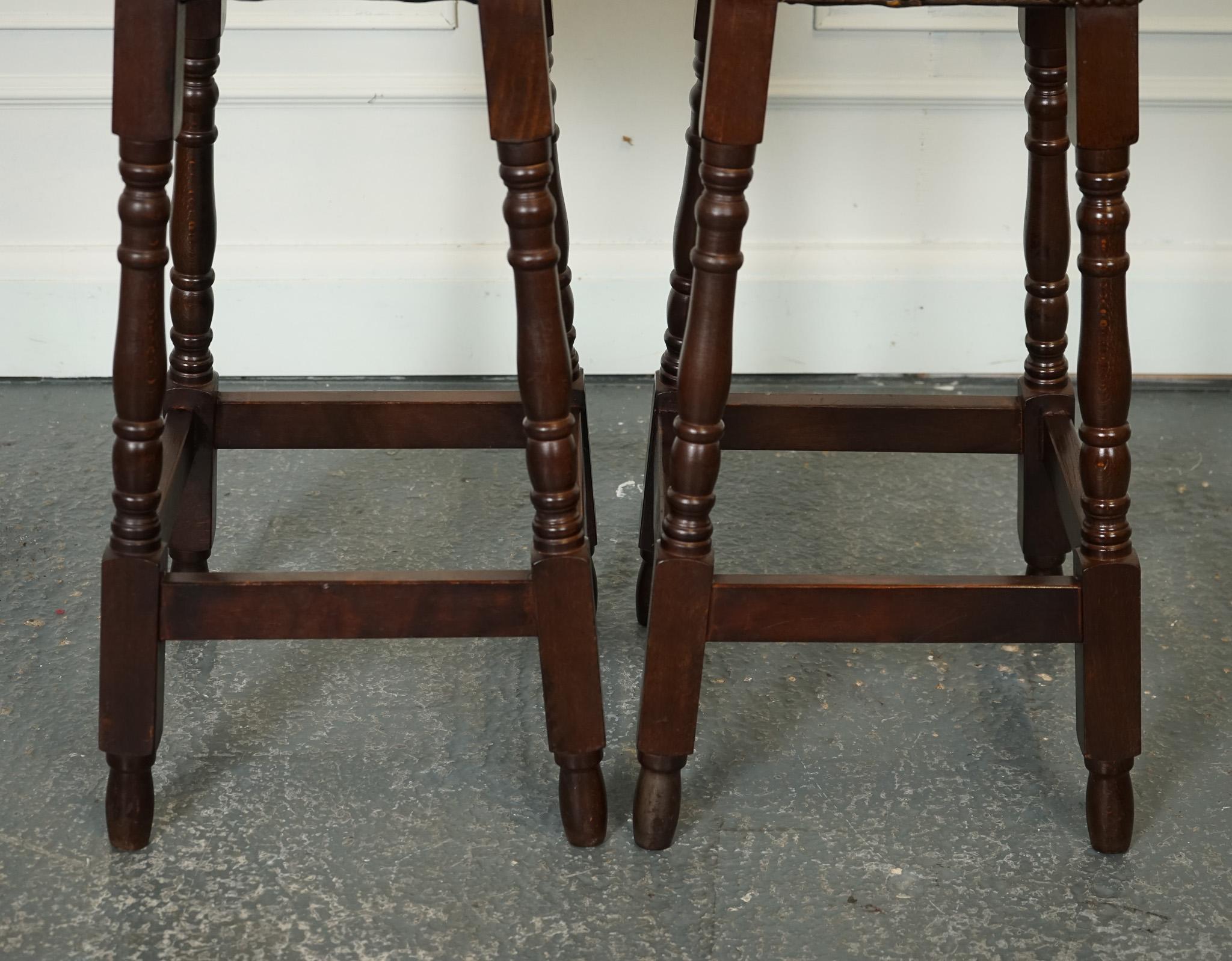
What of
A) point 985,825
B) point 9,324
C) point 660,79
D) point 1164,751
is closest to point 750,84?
point 985,825

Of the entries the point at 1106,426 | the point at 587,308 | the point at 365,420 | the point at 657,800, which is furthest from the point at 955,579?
the point at 587,308

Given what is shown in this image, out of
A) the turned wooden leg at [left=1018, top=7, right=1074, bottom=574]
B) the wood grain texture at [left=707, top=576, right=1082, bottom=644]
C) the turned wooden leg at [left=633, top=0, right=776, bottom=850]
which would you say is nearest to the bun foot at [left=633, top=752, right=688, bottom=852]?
the turned wooden leg at [left=633, top=0, right=776, bottom=850]

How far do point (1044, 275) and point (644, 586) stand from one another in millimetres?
558

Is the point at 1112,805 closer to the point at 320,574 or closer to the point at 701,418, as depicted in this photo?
the point at 701,418

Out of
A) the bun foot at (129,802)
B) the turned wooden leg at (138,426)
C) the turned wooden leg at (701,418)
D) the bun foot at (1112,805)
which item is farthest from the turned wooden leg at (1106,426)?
the bun foot at (129,802)

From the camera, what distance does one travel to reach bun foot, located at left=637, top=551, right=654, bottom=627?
1.50m

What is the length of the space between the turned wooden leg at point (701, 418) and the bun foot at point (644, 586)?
364mm

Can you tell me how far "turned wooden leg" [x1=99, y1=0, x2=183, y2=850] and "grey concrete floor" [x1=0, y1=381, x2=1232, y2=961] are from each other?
0.09 m

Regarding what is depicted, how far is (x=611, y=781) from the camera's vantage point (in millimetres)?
1240

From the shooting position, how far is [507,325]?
2.27 metres

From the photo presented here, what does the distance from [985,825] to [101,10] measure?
1.83 meters

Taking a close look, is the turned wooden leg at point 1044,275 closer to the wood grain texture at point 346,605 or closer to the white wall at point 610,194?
the wood grain texture at point 346,605

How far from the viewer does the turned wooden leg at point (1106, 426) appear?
101 centimetres

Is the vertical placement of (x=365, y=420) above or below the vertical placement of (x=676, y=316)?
below
